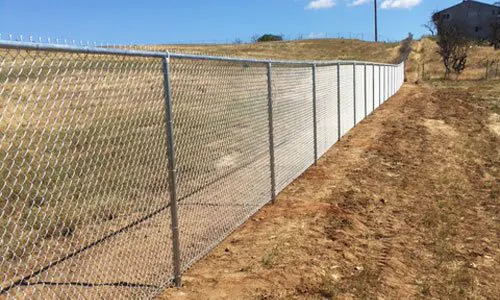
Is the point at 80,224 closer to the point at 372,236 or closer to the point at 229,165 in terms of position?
the point at 229,165

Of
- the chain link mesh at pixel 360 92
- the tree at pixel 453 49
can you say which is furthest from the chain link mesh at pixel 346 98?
the tree at pixel 453 49

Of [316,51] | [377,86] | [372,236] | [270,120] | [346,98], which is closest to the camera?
[372,236]

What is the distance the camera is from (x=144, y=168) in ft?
30.1

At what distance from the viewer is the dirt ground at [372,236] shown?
4461mm

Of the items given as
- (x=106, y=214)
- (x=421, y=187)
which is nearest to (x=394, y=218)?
(x=421, y=187)

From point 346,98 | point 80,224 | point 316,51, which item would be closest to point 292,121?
point 80,224

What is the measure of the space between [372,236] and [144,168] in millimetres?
4794

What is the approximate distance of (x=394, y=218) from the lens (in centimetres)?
656

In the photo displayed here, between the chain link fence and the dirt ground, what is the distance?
0.36 metres

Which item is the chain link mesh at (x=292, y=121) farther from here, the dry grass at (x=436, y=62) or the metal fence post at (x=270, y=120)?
the dry grass at (x=436, y=62)

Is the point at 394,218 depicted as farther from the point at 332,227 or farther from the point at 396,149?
the point at 396,149

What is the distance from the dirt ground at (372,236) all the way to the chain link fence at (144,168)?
A: 0.36 meters

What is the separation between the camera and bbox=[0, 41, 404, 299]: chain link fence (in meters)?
3.98

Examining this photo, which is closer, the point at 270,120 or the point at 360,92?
the point at 270,120
